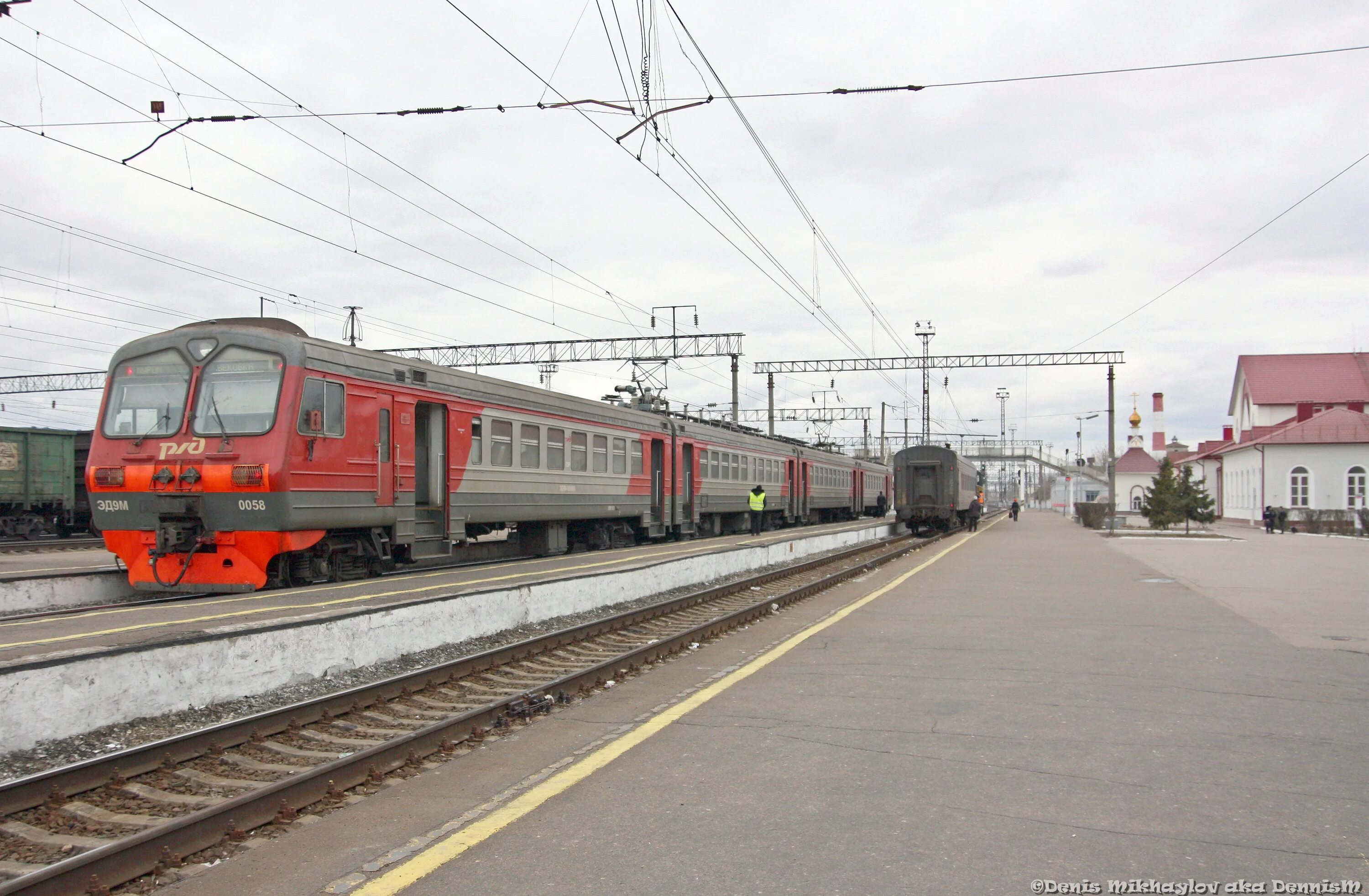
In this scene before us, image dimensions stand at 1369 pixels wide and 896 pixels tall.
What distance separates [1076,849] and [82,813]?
177 inches

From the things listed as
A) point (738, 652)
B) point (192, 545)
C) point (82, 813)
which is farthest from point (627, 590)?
point (82, 813)

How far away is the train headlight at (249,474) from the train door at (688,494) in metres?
14.4

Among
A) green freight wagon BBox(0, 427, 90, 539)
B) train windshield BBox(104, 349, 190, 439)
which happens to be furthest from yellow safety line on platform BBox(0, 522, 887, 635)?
green freight wagon BBox(0, 427, 90, 539)

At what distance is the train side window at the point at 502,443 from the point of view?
1612 cm

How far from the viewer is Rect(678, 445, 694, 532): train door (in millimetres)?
25275

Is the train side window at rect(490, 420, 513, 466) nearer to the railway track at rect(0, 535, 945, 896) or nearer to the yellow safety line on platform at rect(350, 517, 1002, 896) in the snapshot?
the railway track at rect(0, 535, 945, 896)

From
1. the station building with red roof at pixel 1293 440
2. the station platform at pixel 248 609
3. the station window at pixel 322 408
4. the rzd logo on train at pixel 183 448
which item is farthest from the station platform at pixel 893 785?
the station building with red roof at pixel 1293 440

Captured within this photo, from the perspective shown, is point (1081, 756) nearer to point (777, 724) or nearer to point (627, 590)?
point (777, 724)

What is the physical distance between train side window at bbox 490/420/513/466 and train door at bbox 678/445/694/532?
8886 millimetres

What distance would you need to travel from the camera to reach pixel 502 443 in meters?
16.4

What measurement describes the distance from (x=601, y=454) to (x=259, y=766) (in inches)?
576

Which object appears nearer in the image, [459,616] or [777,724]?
[777,724]

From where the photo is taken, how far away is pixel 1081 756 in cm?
598

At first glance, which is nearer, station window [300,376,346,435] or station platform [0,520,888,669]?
station platform [0,520,888,669]
